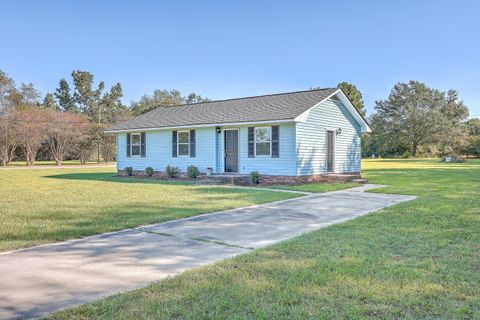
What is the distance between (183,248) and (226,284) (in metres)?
1.75

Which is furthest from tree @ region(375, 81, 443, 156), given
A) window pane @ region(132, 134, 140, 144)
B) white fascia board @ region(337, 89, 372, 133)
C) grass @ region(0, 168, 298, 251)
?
grass @ region(0, 168, 298, 251)

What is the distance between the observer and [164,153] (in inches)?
784

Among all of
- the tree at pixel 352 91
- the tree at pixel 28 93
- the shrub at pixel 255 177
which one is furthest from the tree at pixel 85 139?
the shrub at pixel 255 177

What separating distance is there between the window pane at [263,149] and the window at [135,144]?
8.14 m

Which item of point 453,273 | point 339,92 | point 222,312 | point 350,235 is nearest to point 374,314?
point 222,312

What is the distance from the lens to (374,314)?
306 centimetres

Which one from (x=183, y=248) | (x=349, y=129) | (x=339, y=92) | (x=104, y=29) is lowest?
(x=183, y=248)

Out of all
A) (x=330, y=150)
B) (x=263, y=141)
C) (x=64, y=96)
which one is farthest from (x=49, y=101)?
(x=330, y=150)

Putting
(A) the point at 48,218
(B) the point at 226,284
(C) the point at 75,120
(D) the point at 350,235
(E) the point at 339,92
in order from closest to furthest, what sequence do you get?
(B) the point at 226,284 → (D) the point at 350,235 → (A) the point at 48,218 → (E) the point at 339,92 → (C) the point at 75,120

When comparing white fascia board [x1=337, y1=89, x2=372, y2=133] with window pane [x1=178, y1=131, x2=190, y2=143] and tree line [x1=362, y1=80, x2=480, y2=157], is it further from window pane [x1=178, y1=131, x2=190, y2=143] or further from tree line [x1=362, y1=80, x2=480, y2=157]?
tree line [x1=362, y1=80, x2=480, y2=157]

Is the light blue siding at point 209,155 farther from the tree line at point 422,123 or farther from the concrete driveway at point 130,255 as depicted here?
the tree line at point 422,123

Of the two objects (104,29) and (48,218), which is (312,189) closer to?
(48,218)

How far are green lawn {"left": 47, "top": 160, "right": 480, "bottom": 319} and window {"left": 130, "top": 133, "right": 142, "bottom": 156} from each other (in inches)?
674

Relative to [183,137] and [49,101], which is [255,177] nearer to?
[183,137]
